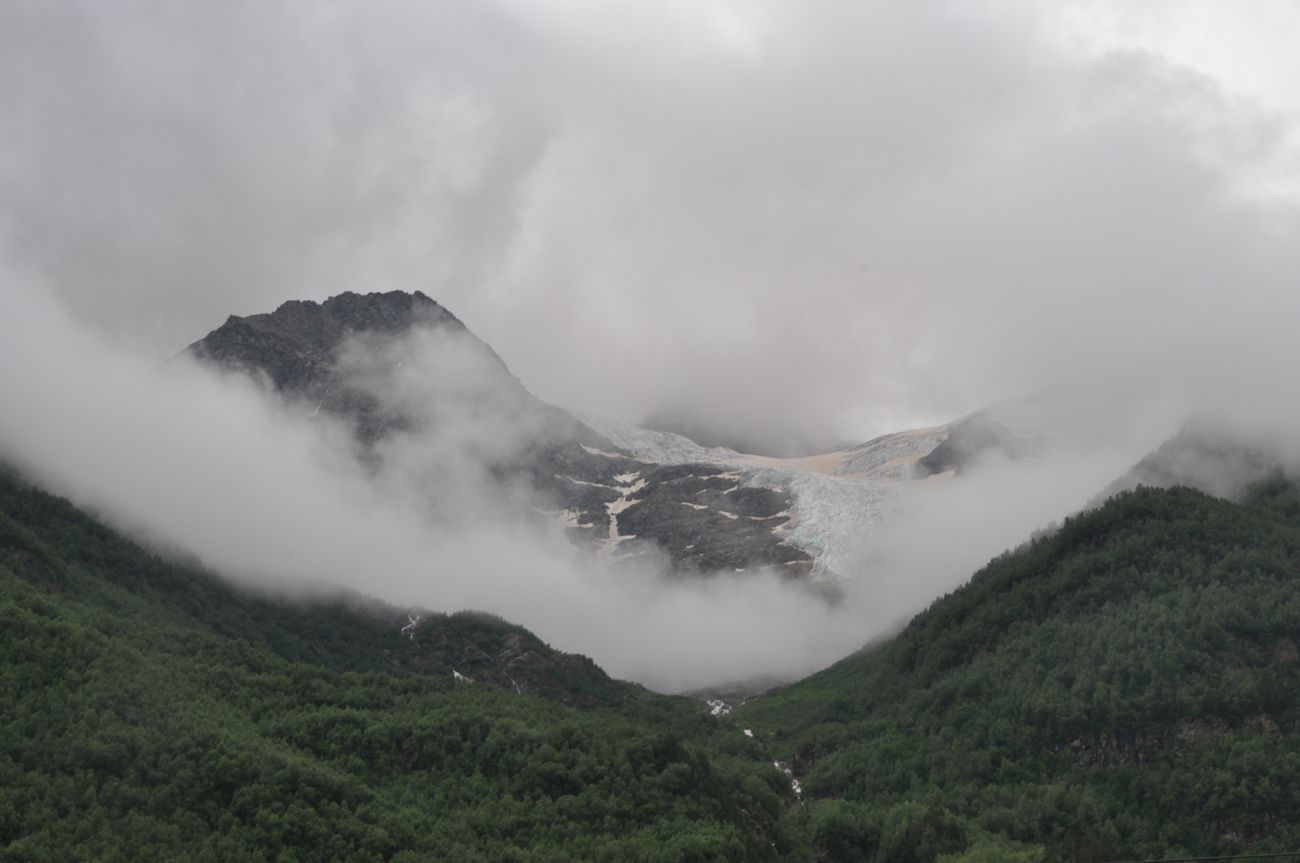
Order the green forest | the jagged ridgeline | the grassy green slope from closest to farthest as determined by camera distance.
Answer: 1. the jagged ridgeline
2. the green forest
3. the grassy green slope

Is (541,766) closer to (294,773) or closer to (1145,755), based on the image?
(294,773)

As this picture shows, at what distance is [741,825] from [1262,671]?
88.3 meters

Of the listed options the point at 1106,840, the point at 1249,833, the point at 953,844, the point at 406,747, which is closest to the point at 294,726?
the point at 406,747

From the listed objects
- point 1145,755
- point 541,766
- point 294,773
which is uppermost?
point 1145,755

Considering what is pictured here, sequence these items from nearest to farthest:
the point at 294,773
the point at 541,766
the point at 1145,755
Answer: the point at 294,773 < the point at 541,766 < the point at 1145,755

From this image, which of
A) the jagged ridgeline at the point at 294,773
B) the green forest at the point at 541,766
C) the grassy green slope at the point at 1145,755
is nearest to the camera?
the jagged ridgeline at the point at 294,773

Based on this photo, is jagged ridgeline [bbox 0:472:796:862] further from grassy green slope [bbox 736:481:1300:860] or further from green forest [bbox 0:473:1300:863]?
grassy green slope [bbox 736:481:1300:860]

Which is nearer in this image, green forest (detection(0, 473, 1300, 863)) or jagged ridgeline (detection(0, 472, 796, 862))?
jagged ridgeline (detection(0, 472, 796, 862))

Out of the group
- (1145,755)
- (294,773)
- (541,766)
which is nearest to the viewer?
(294,773)

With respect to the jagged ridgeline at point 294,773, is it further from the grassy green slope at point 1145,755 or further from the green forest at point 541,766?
the grassy green slope at point 1145,755

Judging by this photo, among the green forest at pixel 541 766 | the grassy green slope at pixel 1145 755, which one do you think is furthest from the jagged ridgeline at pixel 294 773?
the grassy green slope at pixel 1145 755

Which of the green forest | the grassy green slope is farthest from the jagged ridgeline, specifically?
the grassy green slope

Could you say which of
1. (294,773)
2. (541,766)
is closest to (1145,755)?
(541,766)

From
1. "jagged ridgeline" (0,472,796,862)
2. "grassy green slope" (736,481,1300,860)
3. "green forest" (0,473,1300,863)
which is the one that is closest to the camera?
"jagged ridgeline" (0,472,796,862)
